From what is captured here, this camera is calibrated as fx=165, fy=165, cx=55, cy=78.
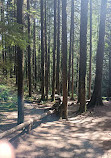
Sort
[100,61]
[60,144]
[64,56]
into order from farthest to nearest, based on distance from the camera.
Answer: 1. [100,61]
2. [64,56]
3. [60,144]

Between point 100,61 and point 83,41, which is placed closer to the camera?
point 83,41

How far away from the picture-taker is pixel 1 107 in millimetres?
12820

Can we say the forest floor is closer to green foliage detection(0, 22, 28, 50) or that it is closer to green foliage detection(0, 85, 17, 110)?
green foliage detection(0, 22, 28, 50)

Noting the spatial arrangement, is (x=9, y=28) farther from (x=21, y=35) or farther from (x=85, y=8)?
(x=85, y=8)

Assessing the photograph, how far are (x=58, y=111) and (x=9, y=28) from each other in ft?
20.2

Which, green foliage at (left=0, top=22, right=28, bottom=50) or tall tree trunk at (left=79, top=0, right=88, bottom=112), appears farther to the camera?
tall tree trunk at (left=79, top=0, right=88, bottom=112)

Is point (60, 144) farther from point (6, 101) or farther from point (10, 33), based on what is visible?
point (6, 101)

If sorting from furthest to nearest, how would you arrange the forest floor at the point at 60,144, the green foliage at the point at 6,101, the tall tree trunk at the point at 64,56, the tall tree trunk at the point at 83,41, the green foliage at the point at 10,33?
the green foliage at the point at 6,101 → the tall tree trunk at the point at 83,41 → the tall tree trunk at the point at 64,56 → the green foliage at the point at 10,33 → the forest floor at the point at 60,144

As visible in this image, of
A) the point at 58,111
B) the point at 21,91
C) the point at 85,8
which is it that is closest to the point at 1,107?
the point at 58,111

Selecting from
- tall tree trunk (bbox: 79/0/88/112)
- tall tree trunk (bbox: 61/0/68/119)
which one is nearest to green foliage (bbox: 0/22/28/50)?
tall tree trunk (bbox: 61/0/68/119)

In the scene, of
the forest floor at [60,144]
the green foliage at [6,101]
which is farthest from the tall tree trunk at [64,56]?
the green foliage at [6,101]

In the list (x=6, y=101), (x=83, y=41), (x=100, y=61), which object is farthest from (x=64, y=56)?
(x=6, y=101)

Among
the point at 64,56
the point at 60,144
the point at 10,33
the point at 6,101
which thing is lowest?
the point at 60,144

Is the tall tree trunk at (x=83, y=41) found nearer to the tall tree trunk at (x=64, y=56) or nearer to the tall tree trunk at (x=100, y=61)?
the tall tree trunk at (x=64, y=56)
